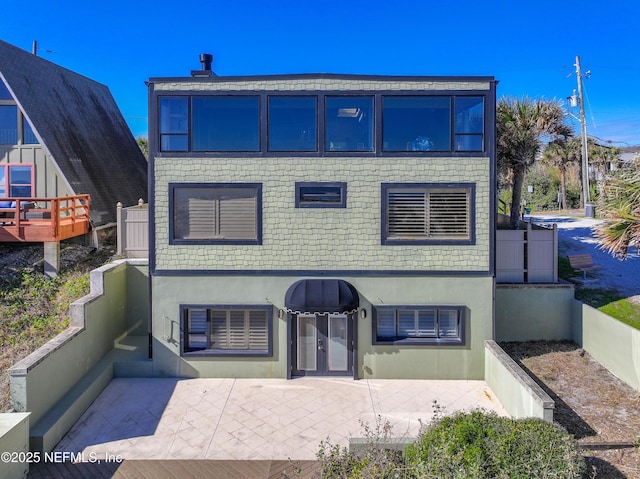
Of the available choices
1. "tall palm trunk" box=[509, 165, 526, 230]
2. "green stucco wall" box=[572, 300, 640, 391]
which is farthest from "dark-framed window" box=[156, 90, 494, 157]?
"green stucco wall" box=[572, 300, 640, 391]

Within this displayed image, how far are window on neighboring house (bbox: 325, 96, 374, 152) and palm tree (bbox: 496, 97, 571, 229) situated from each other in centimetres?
691

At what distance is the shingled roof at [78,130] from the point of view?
638 inches

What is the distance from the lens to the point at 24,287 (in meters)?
13.7

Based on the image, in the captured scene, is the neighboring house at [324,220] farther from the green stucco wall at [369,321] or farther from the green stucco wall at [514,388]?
the green stucco wall at [514,388]

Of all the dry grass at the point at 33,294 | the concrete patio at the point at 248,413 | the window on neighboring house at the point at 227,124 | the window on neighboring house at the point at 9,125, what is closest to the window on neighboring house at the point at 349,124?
the window on neighboring house at the point at 227,124

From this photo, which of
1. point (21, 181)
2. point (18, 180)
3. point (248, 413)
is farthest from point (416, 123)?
point (18, 180)

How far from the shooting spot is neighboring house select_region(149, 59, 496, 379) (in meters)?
11.8

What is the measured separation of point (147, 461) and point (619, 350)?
11.8m

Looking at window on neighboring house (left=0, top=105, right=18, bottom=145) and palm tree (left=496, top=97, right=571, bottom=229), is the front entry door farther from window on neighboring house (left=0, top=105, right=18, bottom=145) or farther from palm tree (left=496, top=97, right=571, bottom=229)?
window on neighboring house (left=0, top=105, right=18, bottom=145)

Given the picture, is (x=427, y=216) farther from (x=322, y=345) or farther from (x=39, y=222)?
(x=39, y=222)

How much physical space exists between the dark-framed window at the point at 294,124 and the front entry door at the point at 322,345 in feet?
16.0

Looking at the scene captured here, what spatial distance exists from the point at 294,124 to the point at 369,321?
6001 mm

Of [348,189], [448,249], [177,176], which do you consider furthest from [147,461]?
[448,249]

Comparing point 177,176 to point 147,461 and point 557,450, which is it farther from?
point 557,450
